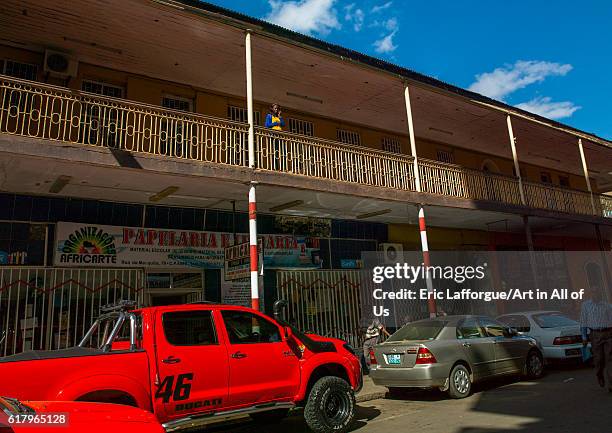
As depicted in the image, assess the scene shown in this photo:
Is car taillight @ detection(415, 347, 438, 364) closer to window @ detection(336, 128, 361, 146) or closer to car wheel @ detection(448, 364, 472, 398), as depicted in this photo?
car wheel @ detection(448, 364, 472, 398)

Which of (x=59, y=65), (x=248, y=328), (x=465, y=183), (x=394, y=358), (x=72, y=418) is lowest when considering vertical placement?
(x=394, y=358)

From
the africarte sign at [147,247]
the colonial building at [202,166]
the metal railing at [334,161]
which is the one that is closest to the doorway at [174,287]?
the colonial building at [202,166]

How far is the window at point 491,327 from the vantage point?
10000mm

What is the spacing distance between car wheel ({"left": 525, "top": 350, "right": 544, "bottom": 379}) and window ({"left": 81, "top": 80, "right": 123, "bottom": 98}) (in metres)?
11.5

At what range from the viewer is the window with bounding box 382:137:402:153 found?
17156 millimetres

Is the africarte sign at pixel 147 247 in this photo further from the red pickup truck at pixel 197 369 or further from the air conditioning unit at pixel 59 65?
the red pickup truck at pixel 197 369

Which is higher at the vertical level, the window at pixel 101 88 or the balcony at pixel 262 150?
the window at pixel 101 88

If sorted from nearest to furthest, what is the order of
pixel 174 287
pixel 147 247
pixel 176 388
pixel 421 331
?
pixel 176 388 → pixel 421 331 → pixel 147 247 → pixel 174 287

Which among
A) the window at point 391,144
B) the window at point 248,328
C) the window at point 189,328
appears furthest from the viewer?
the window at point 391,144

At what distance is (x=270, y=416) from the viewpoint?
25.0ft

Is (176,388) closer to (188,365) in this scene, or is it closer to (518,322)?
(188,365)

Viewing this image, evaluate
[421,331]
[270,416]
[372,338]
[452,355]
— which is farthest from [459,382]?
[270,416]

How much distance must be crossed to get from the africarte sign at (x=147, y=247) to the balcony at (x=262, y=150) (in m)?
2.00

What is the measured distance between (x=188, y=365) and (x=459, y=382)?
17.9 feet
